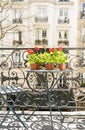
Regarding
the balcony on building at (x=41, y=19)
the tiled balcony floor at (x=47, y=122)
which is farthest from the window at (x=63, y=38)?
the tiled balcony floor at (x=47, y=122)

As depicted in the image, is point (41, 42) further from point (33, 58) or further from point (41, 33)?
point (33, 58)

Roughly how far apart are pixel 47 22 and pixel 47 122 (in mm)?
16469

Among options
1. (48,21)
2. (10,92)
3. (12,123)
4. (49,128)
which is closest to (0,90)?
(10,92)

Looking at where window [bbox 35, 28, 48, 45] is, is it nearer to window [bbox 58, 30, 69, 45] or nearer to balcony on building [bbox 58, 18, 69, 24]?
window [bbox 58, 30, 69, 45]

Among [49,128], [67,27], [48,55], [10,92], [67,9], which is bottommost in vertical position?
[49,128]

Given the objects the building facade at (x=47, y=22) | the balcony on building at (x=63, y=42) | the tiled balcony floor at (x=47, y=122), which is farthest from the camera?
the balcony on building at (x=63, y=42)

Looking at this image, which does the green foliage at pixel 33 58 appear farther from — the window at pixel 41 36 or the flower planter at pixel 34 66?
the window at pixel 41 36

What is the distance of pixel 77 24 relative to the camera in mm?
19531

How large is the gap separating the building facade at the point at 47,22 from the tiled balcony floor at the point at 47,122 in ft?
51.5

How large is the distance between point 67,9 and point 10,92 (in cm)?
1773

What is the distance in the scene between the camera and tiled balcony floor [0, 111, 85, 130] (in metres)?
3.14

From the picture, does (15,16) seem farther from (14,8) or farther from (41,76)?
(41,76)

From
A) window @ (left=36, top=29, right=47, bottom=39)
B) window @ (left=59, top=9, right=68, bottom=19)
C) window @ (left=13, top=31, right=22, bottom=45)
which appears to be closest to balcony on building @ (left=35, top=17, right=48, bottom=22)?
window @ (left=36, top=29, right=47, bottom=39)

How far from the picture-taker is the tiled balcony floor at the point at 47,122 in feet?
10.3
